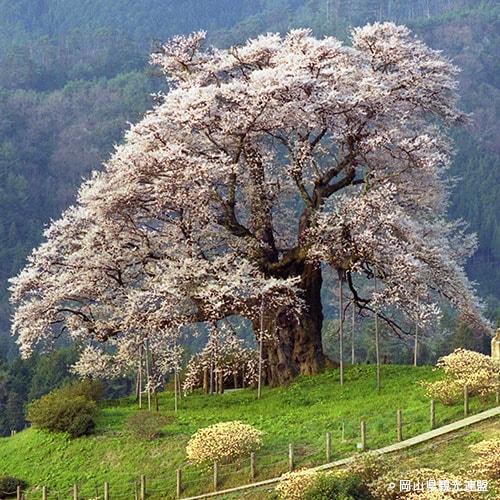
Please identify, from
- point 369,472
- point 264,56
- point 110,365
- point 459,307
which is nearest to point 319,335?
point 459,307

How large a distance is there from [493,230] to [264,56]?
90.3 m

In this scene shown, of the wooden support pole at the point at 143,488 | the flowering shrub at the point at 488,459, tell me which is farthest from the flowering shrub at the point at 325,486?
the wooden support pole at the point at 143,488

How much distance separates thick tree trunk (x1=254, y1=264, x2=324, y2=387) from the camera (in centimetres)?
3431

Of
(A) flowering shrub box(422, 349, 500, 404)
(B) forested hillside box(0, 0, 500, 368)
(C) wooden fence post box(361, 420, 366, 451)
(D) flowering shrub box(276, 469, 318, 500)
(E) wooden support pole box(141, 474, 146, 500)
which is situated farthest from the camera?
(B) forested hillside box(0, 0, 500, 368)

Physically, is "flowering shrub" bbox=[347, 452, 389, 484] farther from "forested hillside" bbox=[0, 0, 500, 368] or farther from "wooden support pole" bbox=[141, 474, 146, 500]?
"forested hillside" bbox=[0, 0, 500, 368]

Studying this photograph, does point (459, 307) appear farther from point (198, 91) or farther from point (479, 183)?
point (479, 183)

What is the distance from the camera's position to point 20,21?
636 feet

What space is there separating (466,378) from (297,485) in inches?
272

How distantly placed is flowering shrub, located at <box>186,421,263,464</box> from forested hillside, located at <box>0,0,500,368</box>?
2822 inches

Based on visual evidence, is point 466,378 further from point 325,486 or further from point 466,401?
point 325,486

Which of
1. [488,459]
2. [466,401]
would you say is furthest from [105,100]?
[488,459]

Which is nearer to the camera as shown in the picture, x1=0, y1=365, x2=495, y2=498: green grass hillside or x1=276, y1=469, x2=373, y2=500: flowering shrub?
x1=276, y1=469, x2=373, y2=500: flowering shrub

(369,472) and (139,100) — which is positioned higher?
(139,100)

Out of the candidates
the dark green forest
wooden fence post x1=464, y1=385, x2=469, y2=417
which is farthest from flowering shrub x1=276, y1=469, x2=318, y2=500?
the dark green forest
